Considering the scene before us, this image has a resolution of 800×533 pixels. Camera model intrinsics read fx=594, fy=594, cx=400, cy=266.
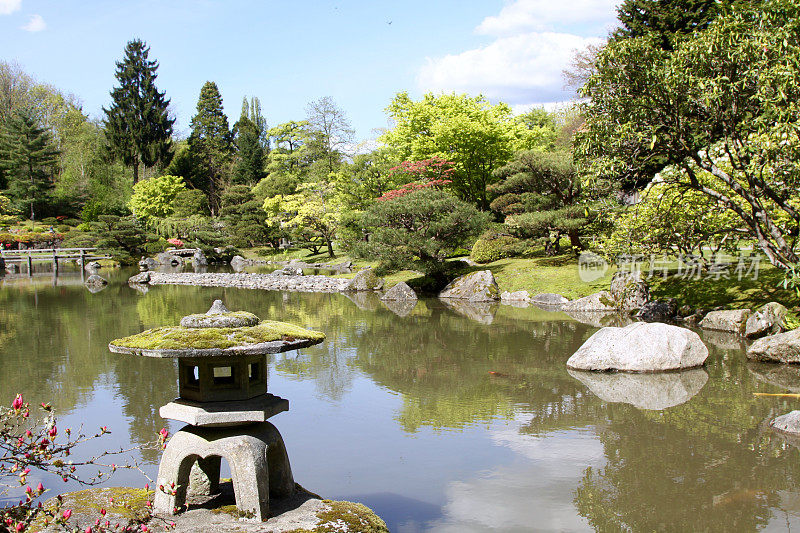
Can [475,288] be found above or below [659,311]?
above

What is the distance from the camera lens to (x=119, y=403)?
26.3 ft

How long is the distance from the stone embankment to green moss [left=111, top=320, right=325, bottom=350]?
17.7 meters

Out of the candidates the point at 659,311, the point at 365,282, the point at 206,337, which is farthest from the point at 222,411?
the point at 365,282

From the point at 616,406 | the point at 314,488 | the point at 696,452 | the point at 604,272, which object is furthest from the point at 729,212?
the point at 314,488

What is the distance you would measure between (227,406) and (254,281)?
2046 cm

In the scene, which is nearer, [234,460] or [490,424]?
[234,460]

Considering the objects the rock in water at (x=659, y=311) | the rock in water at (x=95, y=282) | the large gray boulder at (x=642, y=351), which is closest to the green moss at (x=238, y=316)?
the large gray boulder at (x=642, y=351)

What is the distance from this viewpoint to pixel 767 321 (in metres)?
11.4

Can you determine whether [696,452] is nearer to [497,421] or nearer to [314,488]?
[497,421]

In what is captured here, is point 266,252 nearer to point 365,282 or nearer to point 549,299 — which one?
point 365,282

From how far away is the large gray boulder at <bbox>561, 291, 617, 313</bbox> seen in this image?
52.1 ft

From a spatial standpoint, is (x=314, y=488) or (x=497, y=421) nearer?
(x=314, y=488)

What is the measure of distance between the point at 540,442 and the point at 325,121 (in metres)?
36.8

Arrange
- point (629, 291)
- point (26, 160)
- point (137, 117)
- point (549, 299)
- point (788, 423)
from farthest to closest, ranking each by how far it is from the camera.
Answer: point (137, 117), point (26, 160), point (549, 299), point (629, 291), point (788, 423)
